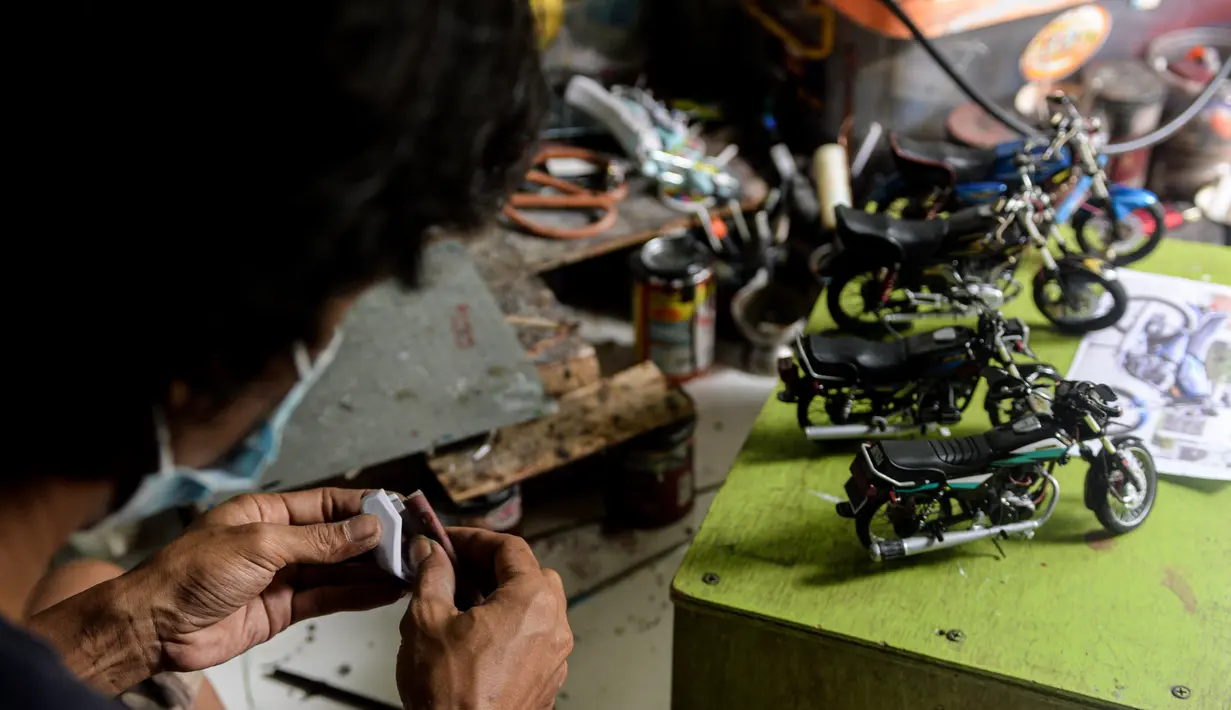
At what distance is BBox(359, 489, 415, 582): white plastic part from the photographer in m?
0.83

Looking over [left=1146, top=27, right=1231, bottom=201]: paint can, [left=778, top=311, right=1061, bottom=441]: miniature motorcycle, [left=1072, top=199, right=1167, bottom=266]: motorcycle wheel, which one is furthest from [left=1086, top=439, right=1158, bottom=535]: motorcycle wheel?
[left=1146, top=27, right=1231, bottom=201]: paint can

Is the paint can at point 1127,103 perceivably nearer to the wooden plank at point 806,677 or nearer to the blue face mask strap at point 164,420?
the wooden plank at point 806,677

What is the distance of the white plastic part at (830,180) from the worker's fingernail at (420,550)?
3.30 ft

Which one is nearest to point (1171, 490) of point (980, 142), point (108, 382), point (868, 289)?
point (868, 289)

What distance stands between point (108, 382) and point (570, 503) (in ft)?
3.47

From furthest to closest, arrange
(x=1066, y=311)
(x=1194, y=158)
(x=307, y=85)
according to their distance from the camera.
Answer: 1. (x=1194, y=158)
2. (x=1066, y=311)
3. (x=307, y=85)

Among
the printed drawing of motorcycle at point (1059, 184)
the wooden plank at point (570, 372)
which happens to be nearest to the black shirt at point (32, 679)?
the wooden plank at point (570, 372)

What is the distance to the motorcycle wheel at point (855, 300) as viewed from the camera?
48.1 inches

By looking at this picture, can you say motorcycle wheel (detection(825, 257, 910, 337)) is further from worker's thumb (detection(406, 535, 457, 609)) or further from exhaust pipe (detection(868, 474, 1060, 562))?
worker's thumb (detection(406, 535, 457, 609))

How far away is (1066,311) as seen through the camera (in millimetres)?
1218

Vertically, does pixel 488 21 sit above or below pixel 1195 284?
above

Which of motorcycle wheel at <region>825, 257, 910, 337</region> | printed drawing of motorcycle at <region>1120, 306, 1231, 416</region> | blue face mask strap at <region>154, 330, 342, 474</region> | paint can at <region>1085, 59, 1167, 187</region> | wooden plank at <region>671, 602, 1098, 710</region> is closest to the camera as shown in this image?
blue face mask strap at <region>154, 330, 342, 474</region>

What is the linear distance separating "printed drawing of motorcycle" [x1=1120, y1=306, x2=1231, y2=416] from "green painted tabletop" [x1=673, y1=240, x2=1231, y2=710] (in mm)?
135

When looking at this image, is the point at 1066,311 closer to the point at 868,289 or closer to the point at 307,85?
the point at 868,289
